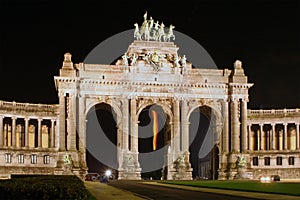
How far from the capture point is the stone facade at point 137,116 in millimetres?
118812

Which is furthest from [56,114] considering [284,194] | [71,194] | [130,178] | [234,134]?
[71,194]

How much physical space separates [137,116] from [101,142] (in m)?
21.6

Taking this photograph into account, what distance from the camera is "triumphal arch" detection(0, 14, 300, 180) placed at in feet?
390

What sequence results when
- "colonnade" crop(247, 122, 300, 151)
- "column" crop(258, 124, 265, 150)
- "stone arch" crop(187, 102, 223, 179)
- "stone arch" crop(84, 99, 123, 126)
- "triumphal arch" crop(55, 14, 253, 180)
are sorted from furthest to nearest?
"column" crop(258, 124, 265, 150), "colonnade" crop(247, 122, 300, 151), "stone arch" crop(187, 102, 223, 179), "stone arch" crop(84, 99, 123, 126), "triumphal arch" crop(55, 14, 253, 180)

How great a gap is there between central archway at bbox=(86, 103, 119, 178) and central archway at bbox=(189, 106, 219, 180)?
1904 centimetres

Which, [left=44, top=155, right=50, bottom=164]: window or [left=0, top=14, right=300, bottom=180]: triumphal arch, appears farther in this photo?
[left=44, top=155, right=50, bottom=164]: window

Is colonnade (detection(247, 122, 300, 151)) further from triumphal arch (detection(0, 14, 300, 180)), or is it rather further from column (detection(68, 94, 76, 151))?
column (detection(68, 94, 76, 151))

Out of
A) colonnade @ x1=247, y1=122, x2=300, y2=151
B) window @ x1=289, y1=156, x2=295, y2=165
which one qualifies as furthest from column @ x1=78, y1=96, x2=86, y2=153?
window @ x1=289, y1=156, x2=295, y2=165

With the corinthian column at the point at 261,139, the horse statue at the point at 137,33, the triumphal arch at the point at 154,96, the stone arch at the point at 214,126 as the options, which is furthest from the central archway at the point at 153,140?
the corinthian column at the point at 261,139

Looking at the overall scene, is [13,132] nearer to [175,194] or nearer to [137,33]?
[137,33]

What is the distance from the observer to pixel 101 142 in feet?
465

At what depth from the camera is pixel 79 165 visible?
11762 centimetres

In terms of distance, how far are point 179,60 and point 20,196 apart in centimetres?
9291

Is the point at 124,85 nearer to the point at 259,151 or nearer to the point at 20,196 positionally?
the point at 259,151
